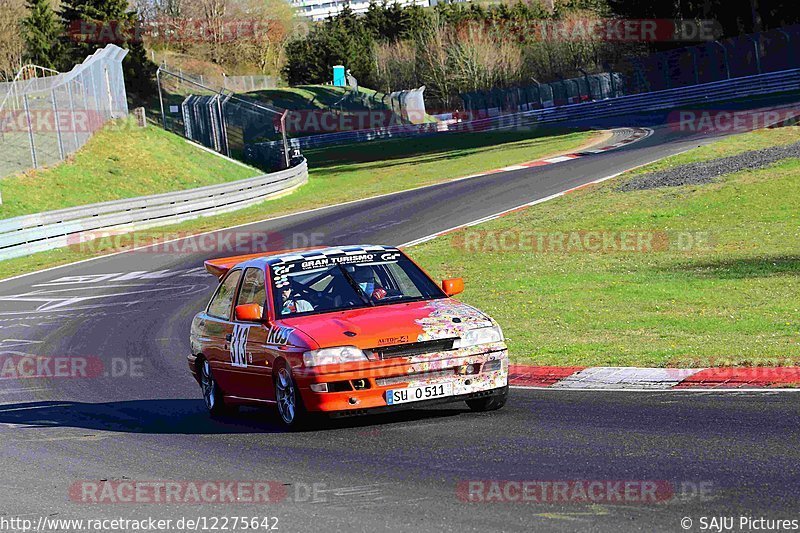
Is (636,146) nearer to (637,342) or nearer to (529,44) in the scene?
(637,342)

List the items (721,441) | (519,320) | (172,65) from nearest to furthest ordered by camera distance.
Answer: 1. (721,441)
2. (519,320)
3. (172,65)

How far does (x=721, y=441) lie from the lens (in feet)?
24.0

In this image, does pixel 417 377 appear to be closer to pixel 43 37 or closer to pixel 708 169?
pixel 708 169

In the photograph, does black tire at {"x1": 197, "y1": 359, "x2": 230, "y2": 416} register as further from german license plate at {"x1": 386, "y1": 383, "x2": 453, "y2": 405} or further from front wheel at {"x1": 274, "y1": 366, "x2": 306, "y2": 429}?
german license plate at {"x1": 386, "y1": 383, "x2": 453, "y2": 405}

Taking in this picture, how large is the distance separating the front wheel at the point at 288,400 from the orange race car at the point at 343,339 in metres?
0.01

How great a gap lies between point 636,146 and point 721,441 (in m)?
35.2

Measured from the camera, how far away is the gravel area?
2888 centimetres

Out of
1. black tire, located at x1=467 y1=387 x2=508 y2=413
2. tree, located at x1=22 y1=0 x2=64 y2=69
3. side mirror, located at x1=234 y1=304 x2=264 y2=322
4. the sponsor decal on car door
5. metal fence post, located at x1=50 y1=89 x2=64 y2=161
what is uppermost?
tree, located at x1=22 y1=0 x2=64 y2=69

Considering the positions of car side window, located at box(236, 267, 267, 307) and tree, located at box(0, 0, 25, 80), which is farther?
tree, located at box(0, 0, 25, 80)

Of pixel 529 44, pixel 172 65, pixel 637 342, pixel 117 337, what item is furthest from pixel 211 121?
pixel 529 44

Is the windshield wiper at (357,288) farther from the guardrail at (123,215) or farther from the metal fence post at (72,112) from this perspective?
the metal fence post at (72,112)

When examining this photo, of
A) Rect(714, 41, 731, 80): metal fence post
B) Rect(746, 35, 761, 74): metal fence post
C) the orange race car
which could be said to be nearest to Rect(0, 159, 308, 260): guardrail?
the orange race car

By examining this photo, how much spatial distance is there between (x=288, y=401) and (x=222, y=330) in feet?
5.29

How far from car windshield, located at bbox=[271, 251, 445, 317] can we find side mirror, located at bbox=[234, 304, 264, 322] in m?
0.17
